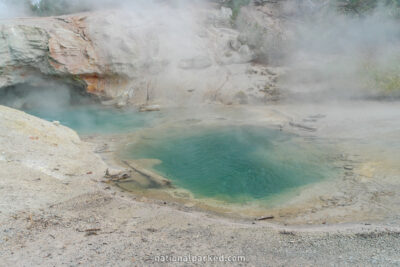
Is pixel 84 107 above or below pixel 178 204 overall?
below

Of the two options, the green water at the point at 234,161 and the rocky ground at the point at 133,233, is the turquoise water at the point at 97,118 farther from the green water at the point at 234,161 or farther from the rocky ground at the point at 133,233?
the rocky ground at the point at 133,233

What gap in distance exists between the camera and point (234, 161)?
5340 mm

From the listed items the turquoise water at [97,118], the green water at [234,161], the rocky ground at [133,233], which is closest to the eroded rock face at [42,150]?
the rocky ground at [133,233]

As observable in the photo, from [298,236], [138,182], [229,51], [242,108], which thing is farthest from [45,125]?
[229,51]

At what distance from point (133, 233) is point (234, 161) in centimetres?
271

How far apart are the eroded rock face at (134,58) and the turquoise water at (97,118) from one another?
34.1 inches

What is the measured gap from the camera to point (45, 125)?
5.36 meters

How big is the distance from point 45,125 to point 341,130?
204 inches

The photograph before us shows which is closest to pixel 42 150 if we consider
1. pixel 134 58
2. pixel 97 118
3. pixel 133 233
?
pixel 133 233

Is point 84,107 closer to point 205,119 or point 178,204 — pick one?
point 205,119

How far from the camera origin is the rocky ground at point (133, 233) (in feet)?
8.26

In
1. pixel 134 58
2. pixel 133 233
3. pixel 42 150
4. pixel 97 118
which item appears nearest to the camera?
pixel 133 233

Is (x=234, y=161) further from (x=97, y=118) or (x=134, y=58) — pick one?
(x=134, y=58)

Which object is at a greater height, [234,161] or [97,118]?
[234,161]
